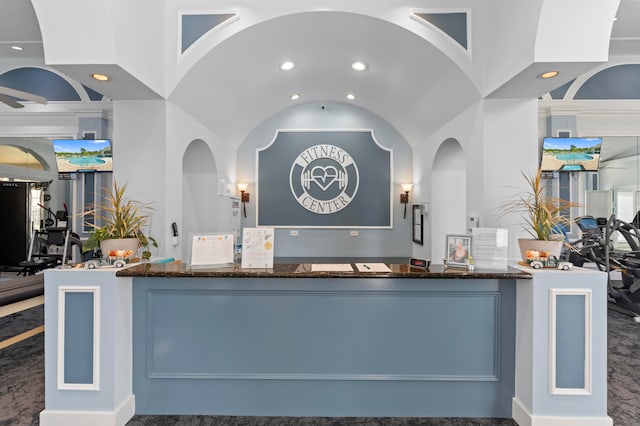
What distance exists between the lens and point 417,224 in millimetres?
5453

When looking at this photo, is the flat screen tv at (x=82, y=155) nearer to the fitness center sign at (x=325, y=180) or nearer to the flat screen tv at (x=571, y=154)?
the fitness center sign at (x=325, y=180)

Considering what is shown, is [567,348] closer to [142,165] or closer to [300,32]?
[300,32]

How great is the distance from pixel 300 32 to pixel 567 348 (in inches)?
145

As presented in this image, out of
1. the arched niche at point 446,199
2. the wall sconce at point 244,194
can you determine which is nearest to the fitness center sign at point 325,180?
the wall sconce at point 244,194

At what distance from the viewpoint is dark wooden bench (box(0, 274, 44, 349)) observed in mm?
2789

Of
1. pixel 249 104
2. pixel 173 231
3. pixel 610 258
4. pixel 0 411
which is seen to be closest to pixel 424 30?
pixel 249 104

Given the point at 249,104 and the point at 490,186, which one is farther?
the point at 249,104

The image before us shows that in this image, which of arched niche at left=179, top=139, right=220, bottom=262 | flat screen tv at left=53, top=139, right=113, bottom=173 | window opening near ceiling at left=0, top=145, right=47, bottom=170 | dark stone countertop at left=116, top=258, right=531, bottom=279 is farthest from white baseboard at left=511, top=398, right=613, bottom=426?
window opening near ceiling at left=0, top=145, right=47, bottom=170

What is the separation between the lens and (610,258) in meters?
4.63

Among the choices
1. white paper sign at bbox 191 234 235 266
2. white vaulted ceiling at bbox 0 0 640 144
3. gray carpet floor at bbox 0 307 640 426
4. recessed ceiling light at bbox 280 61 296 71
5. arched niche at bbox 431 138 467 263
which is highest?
recessed ceiling light at bbox 280 61 296 71

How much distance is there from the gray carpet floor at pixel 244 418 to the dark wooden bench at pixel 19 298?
371 millimetres

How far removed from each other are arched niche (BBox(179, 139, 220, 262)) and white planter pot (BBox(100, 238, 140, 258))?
7.04 ft

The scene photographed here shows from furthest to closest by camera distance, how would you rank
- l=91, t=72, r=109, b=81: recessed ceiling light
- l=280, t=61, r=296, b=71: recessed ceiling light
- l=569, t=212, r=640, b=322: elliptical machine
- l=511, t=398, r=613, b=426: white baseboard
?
l=569, t=212, r=640, b=322: elliptical machine → l=280, t=61, r=296, b=71: recessed ceiling light → l=91, t=72, r=109, b=81: recessed ceiling light → l=511, t=398, r=613, b=426: white baseboard

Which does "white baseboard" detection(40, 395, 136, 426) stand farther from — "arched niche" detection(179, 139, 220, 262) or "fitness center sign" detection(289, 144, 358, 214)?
"fitness center sign" detection(289, 144, 358, 214)
